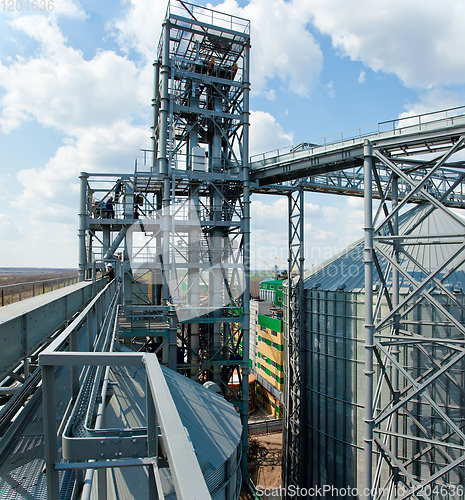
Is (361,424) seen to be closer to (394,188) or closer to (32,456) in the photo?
(394,188)

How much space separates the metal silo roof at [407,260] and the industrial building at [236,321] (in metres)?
0.08

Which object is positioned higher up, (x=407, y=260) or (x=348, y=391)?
(x=407, y=260)

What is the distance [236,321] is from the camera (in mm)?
17859

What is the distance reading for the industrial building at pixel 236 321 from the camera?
13.8ft

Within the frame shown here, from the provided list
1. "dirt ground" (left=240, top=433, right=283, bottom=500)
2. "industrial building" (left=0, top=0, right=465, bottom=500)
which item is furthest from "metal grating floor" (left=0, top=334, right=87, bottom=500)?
"dirt ground" (left=240, top=433, right=283, bottom=500)

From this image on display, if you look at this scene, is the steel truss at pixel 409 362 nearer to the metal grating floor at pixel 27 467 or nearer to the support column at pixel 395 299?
the support column at pixel 395 299

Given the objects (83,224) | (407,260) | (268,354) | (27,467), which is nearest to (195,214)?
(83,224)

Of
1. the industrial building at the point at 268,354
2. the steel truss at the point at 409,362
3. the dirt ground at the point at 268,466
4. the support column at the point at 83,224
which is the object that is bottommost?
the dirt ground at the point at 268,466

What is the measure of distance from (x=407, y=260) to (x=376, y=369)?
4596mm

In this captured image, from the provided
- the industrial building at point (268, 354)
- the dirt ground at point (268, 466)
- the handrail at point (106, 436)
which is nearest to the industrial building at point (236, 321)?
the handrail at point (106, 436)

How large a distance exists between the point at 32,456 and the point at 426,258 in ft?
46.9

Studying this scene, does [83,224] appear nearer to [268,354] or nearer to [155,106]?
[155,106]

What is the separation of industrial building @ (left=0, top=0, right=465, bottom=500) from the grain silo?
0.21ft

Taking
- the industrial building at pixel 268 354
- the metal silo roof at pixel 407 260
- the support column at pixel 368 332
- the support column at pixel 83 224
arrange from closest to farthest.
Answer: the support column at pixel 368 332 → the metal silo roof at pixel 407 260 → the support column at pixel 83 224 → the industrial building at pixel 268 354
